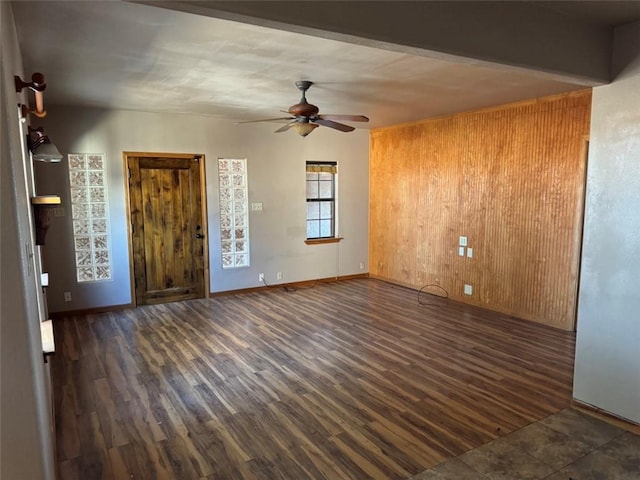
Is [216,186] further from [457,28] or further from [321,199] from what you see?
[457,28]

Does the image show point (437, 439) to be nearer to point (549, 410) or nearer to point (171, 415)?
point (549, 410)

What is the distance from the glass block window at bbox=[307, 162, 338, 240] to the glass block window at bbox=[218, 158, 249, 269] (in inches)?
45.3

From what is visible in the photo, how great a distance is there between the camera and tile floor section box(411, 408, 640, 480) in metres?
2.40

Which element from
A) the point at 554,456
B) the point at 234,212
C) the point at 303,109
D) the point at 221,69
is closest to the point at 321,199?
the point at 234,212

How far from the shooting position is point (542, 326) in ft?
16.4

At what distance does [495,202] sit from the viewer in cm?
555

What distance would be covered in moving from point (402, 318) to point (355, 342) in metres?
1.07

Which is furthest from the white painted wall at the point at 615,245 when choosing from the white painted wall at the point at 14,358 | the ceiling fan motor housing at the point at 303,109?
the white painted wall at the point at 14,358

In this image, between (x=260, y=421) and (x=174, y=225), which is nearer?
(x=260, y=421)

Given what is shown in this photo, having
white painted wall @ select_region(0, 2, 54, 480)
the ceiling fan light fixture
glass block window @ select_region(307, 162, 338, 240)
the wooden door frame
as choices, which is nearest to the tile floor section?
white painted wall @ select_region(0, 2, 54, 480)

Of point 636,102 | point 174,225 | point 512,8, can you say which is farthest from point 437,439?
point 174,225

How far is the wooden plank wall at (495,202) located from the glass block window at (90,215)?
170 inches

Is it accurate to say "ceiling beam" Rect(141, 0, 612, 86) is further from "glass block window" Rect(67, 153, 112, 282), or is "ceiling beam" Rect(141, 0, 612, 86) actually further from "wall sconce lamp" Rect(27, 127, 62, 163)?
"glass block window" Rect(67, 153, 112, 282)

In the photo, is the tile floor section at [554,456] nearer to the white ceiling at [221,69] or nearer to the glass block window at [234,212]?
the white ceiling at [221,69]
